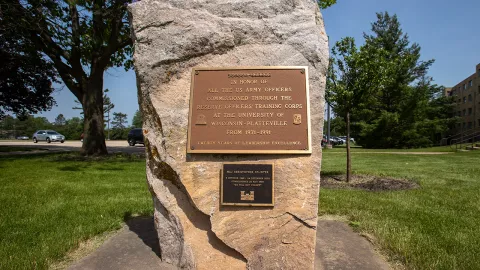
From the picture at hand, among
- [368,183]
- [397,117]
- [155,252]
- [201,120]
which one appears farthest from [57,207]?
[397,117]

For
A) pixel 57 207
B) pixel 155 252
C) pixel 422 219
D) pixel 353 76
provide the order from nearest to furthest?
pixel 155 252
pixel 422 219
pixel 57 207
pixel 353 76

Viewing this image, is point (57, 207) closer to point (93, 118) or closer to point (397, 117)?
point (93, 118)

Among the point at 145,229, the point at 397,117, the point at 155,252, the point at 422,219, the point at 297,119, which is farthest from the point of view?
the point at 397,117

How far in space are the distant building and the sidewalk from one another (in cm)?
4959

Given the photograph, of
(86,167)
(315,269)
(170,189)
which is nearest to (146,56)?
(170,189)

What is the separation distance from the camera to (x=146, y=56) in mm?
3703

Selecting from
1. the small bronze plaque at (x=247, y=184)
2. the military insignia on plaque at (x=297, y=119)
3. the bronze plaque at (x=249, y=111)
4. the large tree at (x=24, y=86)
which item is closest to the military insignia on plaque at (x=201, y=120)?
the bronze plaque at (x=249, y=111)

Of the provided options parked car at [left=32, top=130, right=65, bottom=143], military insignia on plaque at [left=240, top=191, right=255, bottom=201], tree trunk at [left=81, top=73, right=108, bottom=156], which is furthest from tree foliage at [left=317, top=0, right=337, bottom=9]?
parked car at [left=32, top=130, right=65, bottom=143]

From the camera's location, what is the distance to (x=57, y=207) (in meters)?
5.97

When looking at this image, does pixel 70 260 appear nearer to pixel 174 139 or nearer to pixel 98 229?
pixel 98 229

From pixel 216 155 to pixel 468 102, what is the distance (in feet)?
188

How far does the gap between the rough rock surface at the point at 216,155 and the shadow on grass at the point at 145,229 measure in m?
0.58

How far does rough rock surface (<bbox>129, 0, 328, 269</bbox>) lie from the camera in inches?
133

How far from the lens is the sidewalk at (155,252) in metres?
3.59
